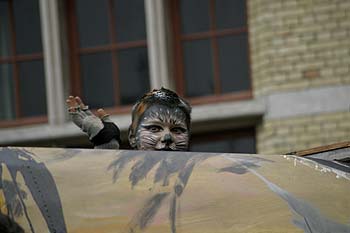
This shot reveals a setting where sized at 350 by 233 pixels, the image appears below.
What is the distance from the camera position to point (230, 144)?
13.4 m

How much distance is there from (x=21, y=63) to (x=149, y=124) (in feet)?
24.6

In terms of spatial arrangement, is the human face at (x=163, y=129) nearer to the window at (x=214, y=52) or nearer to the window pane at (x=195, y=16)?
the window at (x=214, y=52)

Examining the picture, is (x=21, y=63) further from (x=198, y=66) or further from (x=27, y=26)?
(x=198, y=66)

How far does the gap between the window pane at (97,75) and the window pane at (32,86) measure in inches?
17.0

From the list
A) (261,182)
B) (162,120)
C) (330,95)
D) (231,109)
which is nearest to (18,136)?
(231,109)

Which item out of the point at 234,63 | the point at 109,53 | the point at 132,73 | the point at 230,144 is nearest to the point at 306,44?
the point at 234,63

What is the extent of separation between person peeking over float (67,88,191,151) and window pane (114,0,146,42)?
694 cm

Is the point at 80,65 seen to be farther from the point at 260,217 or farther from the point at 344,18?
the point at 260,217

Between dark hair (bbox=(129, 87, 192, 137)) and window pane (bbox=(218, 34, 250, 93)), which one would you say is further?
window pane (bbox=(218, 34, 250, 93))

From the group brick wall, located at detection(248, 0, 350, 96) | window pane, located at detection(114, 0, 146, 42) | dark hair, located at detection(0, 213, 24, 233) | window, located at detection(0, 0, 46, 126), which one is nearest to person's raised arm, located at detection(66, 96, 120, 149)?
dark hair, located at detection(0, 213, 24, 233)

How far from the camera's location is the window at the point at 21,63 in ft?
46.3

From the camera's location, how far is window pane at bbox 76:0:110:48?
1391 centimetres

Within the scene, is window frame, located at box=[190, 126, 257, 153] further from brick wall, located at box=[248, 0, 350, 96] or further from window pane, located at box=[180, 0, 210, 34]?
window pane, located at box=[180, 0, 210, 34]

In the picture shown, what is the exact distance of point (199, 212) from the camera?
5.71m
